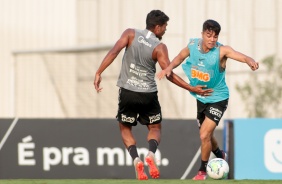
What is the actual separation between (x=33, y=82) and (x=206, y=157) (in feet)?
35.0

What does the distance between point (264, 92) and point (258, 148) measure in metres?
9.91

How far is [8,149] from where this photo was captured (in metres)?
18.7

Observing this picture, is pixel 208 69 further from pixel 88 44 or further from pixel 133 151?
pixel 88 44

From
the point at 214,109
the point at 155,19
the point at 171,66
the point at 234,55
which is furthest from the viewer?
the point at 214,109

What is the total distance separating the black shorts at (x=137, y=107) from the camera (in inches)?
538

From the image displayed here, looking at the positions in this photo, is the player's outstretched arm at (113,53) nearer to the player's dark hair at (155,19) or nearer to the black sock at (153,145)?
the player's dark hair at (155,19)

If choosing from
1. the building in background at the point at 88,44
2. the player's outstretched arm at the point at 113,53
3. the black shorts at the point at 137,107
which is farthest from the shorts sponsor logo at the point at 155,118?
the building in background at the point at 88,44

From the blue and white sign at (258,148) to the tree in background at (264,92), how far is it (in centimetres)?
951

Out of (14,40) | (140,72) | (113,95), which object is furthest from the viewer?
(14,40)

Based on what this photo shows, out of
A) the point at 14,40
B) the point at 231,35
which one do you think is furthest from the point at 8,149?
the point at 231,35

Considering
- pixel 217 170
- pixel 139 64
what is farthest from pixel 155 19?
pixel 217 170

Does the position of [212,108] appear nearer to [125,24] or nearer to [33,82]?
[33,82]

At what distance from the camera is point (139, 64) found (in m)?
13.6

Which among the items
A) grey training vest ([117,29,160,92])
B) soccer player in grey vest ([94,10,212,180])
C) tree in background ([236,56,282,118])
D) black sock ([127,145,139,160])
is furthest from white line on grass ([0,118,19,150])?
tree in background ([236,56,282,118])
